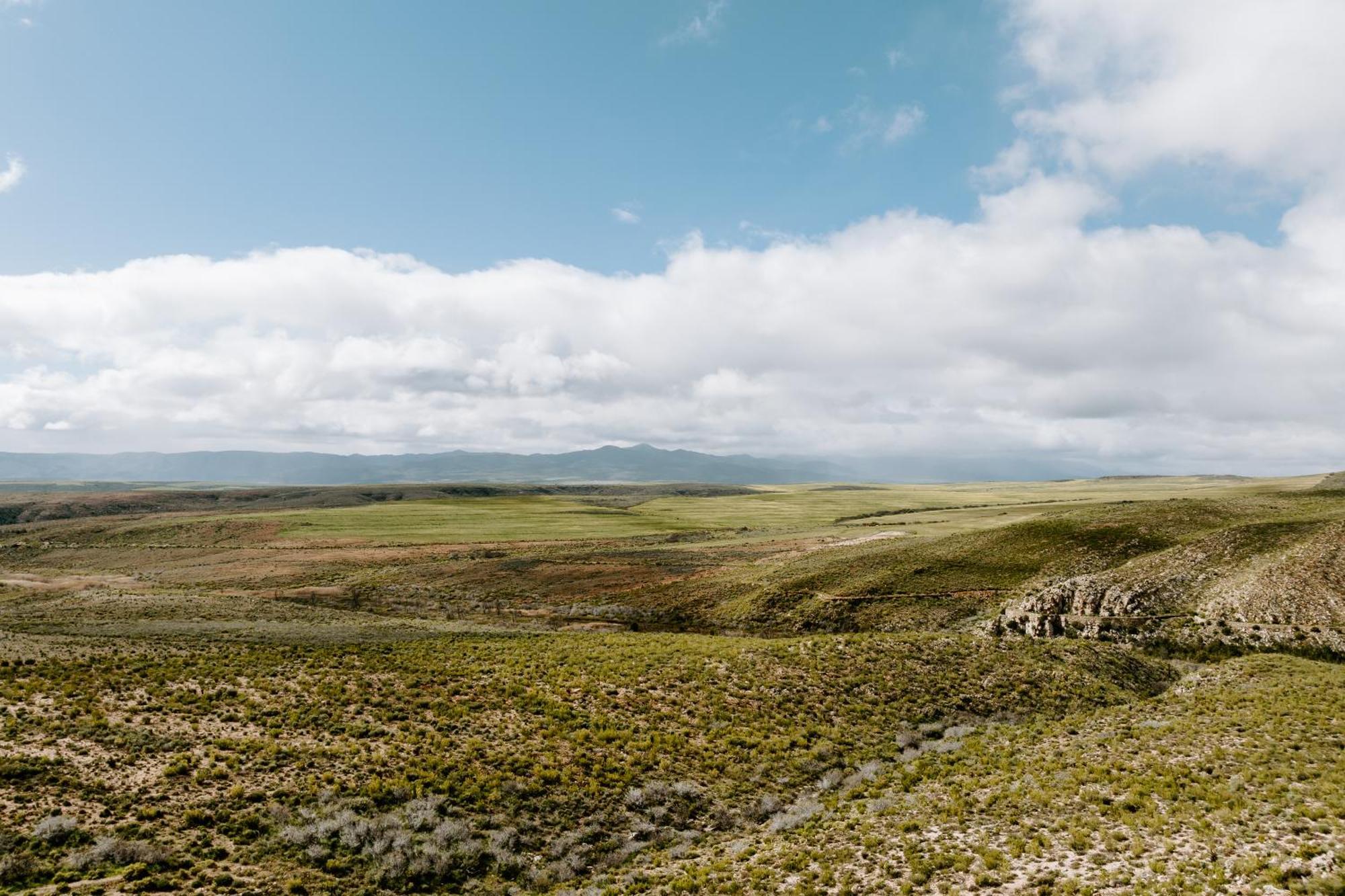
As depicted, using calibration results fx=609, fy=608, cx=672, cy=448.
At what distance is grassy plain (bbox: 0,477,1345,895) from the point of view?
1866 cm

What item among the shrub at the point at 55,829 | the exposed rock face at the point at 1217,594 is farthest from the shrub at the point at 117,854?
the exposed rock face at the point at 1217,594

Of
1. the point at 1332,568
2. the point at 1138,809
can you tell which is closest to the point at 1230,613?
the point at 1332,568

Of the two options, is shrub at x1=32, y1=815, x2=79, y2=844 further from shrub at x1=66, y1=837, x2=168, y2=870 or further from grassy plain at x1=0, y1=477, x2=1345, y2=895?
shrub at x1=66, y1=837, x2=168, y2=870

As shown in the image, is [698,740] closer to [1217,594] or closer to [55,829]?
[55,829]

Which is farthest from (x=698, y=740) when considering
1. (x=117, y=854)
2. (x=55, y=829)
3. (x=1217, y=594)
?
(x=1217, y=594)

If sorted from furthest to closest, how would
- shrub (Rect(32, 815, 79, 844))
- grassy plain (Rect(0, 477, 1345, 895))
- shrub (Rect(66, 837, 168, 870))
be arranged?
1. grassy plain (Rect(0, 477, 1345, 895))
2. shrub (Rect(32, 815, 79, 844))
3. shrub (Rect(66, 837, 168, 870))

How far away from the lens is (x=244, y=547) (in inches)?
3873

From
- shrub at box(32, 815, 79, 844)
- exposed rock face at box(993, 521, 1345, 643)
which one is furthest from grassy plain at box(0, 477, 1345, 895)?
exposed rock face at box(993, 521, 1345, 643)

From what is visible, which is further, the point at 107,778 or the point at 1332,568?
the point at 1332,568

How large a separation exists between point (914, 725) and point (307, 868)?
87.2 feet

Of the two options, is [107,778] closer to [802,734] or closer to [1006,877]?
[802,734]

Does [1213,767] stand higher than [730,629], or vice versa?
[1213,767]

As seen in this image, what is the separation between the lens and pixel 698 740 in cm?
2858

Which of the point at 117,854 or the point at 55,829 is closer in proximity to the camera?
the point at 117,854
